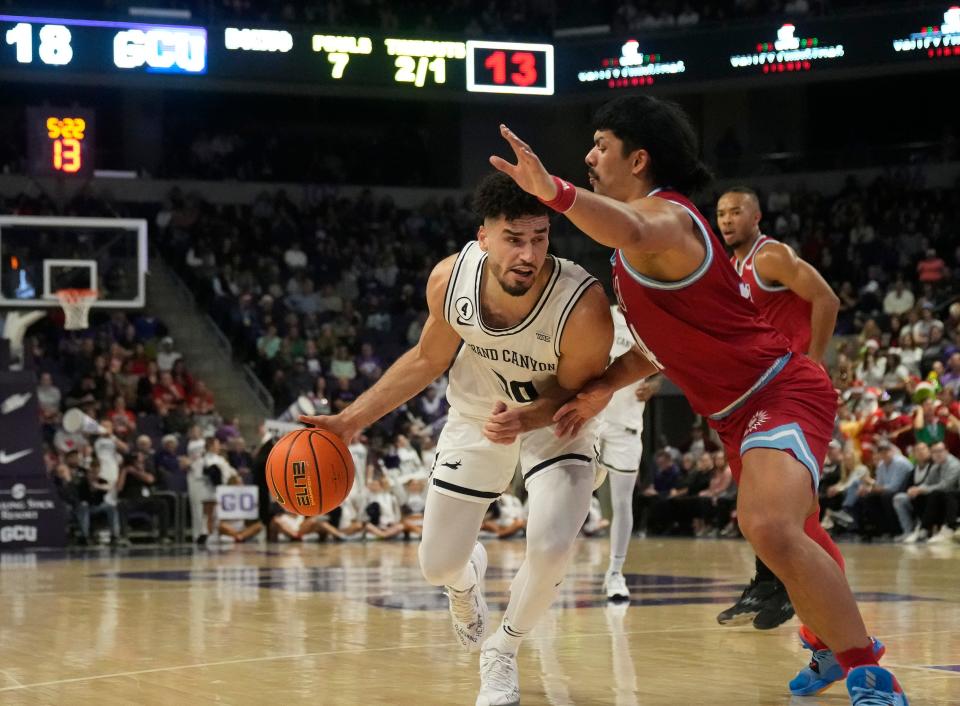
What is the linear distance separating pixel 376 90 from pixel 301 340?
4.84 m

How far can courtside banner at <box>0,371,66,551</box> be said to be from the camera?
52.6 ft

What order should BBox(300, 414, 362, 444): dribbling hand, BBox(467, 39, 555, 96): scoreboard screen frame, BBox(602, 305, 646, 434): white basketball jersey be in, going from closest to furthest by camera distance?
BBox(300, 414, 362, 444): dribbling hand
BBox(602, 305, 646, 434): white basketball jersey
BBox(467, 39, 555, 96): scoreboard screen frame

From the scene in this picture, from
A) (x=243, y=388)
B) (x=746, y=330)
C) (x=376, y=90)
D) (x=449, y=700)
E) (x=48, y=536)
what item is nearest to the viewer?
(x=746, y=330)

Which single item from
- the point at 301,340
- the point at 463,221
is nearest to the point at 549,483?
the point at 301,340

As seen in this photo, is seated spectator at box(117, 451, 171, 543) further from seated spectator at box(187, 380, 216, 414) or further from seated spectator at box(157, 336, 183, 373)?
seated spectator at box(157, 336, 183, 373)

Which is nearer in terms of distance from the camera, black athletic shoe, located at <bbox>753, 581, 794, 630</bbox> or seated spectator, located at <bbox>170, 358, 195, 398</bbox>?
black athletic shoe, located at <bbox>753, 581, 794, 630</bbox>

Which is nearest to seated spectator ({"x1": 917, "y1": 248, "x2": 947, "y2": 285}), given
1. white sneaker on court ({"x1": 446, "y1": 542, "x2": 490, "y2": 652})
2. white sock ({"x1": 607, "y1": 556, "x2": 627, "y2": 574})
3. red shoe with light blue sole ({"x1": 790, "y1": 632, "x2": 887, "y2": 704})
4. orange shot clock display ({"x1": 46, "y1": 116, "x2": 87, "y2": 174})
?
orange shot clock display ({"x1": 46, "y1": 116, "x2": 87, "y2": 174})

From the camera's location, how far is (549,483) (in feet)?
17.2

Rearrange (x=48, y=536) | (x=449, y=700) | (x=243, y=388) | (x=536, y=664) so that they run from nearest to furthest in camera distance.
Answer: (x=449, y=700)
(x=536, y=664)
(x=48, y=536)
(x=243, y=388)

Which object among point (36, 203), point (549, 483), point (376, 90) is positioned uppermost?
point (376, 90)

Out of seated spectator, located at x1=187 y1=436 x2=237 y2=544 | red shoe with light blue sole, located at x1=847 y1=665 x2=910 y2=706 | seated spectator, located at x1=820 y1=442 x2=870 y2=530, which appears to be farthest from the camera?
seated spectator, located at x1=187 y1=436 x2=237 y2=544

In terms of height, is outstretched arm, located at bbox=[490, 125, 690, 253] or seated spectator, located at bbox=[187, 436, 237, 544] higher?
outstretched arm, located at bbox=[490, 125, 690, 253]

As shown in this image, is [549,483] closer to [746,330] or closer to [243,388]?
[746,330]

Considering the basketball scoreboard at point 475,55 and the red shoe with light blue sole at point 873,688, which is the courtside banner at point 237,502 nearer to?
the basketball scoreboard at point 475,55
